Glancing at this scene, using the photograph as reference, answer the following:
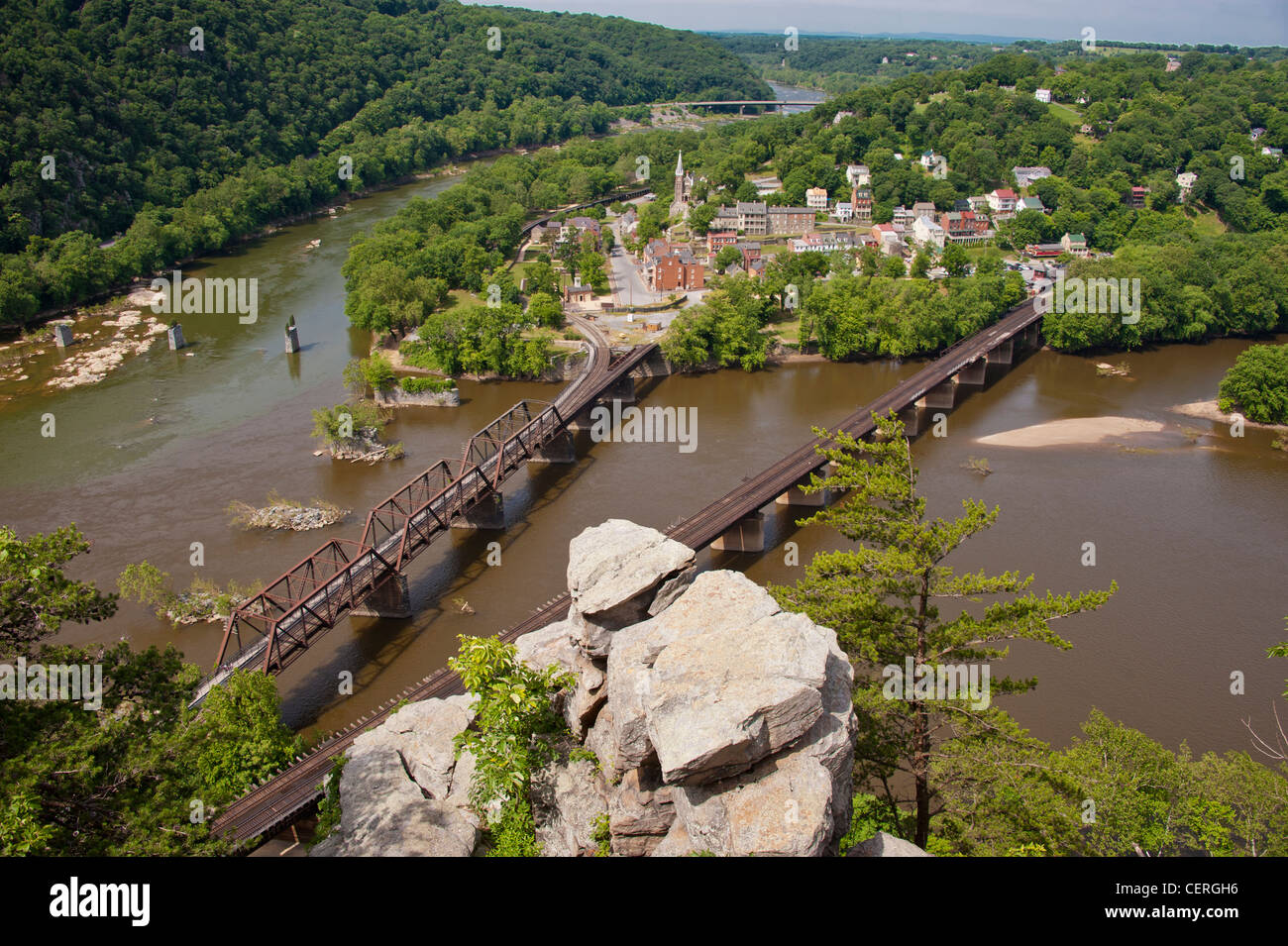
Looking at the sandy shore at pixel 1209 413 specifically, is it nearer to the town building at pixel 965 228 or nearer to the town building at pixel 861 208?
the town building at pixel 965 228

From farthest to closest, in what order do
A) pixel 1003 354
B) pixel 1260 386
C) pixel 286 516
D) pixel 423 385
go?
1. pixel 1003 354
2. pixel 423 385
3. pixel 1260 386
4. pixel 286 516

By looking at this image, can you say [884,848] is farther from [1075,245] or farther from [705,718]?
[1075,245]

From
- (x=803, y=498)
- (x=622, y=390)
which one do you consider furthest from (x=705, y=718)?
(x=622, y=390)

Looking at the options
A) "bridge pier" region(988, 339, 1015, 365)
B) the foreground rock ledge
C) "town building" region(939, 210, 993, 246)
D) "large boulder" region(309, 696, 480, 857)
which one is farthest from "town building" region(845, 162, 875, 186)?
"large boulder" region(309, 696, 480, 857)

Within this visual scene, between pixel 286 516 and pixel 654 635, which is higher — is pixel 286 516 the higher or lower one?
the lower one

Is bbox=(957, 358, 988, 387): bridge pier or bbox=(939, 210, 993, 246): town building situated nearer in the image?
bbox=(957, 358, 988, 387): bridge pier

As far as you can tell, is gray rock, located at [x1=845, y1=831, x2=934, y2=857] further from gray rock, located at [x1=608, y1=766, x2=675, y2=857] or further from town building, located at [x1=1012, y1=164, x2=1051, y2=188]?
town building, located at [x1=1012, y1=164, x2=1051, y2=188]
